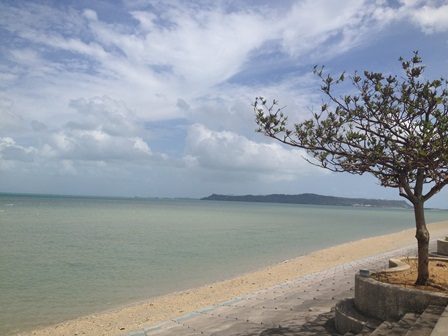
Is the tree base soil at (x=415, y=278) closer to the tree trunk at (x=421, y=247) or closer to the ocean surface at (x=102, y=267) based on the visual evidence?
the tree trunk at (x=421, y=247)

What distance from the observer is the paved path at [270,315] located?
798 centimetres

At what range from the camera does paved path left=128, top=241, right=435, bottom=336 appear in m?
7.98

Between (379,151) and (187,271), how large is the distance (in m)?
14.9

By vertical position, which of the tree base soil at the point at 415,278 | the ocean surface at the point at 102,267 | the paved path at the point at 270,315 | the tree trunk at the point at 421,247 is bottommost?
the ocean surface at the point at 102,267

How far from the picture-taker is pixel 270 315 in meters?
9.13

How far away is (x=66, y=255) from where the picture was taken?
23266 millimetres

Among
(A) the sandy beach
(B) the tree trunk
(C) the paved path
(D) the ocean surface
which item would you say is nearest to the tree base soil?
(B) the tree trunk

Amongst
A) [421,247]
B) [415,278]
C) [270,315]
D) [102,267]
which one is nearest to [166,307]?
[270,315]

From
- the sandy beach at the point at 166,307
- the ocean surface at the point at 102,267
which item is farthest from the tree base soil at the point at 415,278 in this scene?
the ocean surface at the point at 102,267

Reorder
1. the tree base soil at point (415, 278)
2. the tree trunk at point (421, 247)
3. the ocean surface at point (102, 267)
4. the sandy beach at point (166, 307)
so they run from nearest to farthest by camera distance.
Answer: the tree base soil at point (415, 278) → the tree trunk at point (421, 247) → the sandy beach at point (166, 307) → the ocean surface at point (102, 267)

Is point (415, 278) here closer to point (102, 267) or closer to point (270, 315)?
point (270, 315)

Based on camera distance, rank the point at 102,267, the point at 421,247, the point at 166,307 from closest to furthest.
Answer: the point at 421,247, the point at 166,307, the point at 102,267

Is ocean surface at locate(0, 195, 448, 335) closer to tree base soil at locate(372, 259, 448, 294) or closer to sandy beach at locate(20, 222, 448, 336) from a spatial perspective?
sandy beach at locate(20, 222, 448, 336)

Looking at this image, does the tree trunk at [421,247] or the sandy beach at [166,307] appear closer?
the tree trunk at [421,247]
